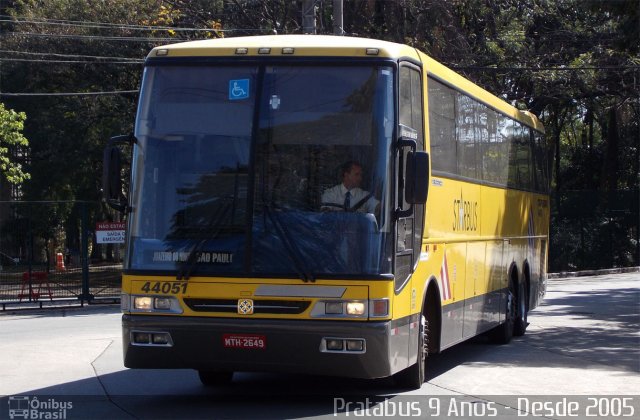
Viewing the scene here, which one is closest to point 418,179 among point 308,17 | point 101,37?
point 308,17

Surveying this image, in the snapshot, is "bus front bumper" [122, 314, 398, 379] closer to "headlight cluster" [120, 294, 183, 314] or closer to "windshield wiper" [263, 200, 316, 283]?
"headlight cluster" [120, 294, 183, 314]

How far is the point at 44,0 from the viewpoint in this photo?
35.5 meters

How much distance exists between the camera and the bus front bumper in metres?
9.50

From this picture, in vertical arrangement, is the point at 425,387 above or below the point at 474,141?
below

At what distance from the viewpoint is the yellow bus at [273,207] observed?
9.59 m

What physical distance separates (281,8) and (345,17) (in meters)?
2.48

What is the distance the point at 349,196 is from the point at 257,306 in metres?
1.33

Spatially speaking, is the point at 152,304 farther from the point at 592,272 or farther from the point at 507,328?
the point at 592,272

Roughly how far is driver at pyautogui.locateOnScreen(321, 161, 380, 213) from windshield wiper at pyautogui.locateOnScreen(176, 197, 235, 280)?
0.93 meters

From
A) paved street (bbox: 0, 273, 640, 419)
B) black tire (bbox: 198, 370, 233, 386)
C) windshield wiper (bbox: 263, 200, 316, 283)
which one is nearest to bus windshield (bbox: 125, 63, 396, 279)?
windshield wiper (bbox: 263, 200, 316, 283)

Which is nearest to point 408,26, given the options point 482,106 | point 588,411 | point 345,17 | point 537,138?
point 345,17

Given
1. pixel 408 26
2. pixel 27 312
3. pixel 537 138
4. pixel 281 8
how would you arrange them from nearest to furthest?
pixel 537 138 < pixel 27 312 < pixel 408 26 < pixel 281 8

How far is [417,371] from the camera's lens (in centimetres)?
1117

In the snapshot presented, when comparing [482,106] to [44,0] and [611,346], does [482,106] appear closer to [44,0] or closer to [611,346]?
[611,346]
